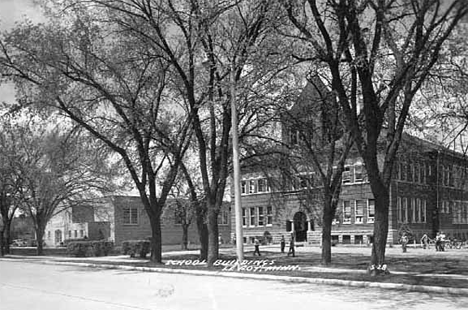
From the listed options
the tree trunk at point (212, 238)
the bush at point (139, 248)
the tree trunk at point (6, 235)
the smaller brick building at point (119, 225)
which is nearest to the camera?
the tree trunk at point (212, 238)

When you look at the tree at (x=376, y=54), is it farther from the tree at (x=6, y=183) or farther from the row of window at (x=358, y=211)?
the row of window at (x=358, y=211)

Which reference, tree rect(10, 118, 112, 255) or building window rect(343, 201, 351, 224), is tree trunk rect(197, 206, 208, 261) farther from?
building window rect(343, 201, 351, 224)

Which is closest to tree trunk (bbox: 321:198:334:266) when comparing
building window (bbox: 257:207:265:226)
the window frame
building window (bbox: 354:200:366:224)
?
building window (bbox: 354:200:366:224)

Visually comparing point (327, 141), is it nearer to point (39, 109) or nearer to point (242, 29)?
point (242, 29)

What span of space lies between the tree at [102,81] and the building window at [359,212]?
1318 inches

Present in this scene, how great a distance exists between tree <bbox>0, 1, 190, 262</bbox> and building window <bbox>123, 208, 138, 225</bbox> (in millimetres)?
45576

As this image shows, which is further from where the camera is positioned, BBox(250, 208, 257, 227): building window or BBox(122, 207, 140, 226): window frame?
BBox(122, 207, 140, 226): window frame

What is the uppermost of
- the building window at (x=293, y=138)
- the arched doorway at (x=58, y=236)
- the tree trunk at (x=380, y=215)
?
the building window at (x=293, y=138)

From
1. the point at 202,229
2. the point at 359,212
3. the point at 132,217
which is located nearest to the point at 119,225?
the point at 132,217

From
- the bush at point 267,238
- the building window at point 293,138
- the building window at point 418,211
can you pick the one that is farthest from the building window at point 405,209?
the building window at point 293,138

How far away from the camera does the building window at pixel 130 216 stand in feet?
254

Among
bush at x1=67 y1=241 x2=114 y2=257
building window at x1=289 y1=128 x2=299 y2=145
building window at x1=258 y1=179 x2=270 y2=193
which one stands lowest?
bush at x1=67 y1=241 x2=114 y2=257

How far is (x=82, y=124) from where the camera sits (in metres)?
29.3

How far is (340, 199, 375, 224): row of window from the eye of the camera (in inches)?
2403
